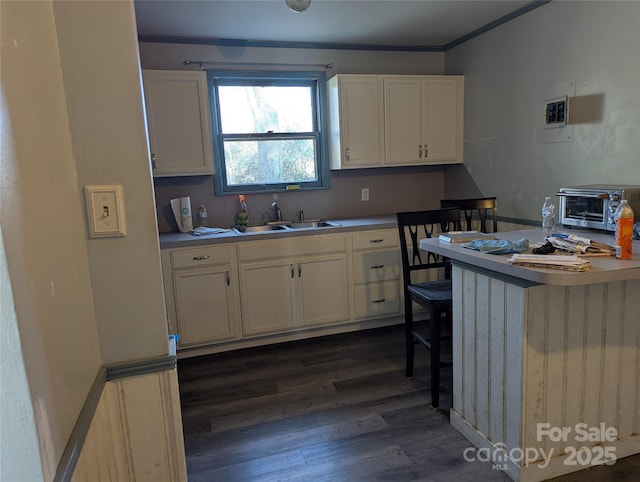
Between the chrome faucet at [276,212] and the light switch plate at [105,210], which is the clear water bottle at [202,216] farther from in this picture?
the light switch plate at [105,210]

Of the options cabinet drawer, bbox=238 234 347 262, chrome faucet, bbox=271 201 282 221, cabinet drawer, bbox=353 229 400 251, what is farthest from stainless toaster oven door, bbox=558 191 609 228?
chrome faucet, bbox=271 201 282 221

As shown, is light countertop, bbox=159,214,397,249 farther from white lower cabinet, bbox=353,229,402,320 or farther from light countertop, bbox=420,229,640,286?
light countertop, bbox=420,229,640,286

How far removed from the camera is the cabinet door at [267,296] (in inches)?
125

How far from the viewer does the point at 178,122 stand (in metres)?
3.21

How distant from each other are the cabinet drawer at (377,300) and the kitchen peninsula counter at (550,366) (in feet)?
4.84

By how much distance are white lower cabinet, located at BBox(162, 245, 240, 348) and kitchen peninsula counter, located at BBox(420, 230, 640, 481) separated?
166 centimetres

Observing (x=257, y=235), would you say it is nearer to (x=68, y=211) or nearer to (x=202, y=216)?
(x=202, y=216)

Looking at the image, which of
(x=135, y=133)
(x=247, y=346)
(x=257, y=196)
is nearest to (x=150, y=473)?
(x=135, y=133)

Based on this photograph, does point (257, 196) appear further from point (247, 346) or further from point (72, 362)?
point (72, 362)

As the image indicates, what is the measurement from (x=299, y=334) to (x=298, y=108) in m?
1.90

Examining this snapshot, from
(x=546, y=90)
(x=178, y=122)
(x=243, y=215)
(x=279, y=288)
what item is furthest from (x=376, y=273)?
(x=178, y=122)

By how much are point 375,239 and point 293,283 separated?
73 cm

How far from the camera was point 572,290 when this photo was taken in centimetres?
175

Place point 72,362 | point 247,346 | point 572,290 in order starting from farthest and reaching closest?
point 247,346 → point 572,290 → point 72,362
